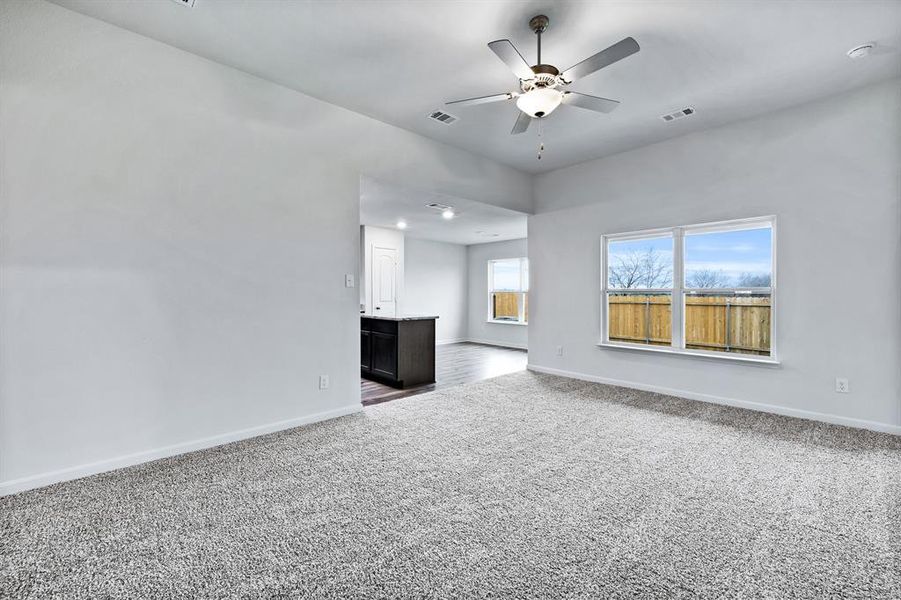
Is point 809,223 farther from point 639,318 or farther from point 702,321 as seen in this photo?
point 639,318

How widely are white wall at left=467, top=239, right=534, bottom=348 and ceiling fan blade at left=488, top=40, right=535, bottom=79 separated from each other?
21.8ft

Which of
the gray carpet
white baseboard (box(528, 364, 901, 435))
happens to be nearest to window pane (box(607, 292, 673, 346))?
white baseboard (box(528, 364, 901, 435))

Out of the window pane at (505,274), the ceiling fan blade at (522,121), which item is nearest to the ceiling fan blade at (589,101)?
the ceiling fan blade at (522,121)

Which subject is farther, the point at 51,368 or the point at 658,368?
the point at 658,368

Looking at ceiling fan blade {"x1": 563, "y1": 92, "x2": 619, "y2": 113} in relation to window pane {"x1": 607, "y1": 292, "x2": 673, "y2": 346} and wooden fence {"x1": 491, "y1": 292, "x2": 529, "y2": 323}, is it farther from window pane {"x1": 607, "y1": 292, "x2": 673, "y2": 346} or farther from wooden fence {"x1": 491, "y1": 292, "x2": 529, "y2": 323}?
wooden fence {"x1": 491, "y1": 292, "x2": 529, "y2": 323}

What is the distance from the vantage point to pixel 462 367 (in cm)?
656

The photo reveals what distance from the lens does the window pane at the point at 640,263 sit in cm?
478

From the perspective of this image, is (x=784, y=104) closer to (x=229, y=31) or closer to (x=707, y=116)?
(x=707, y=116)

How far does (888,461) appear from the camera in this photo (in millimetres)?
2803

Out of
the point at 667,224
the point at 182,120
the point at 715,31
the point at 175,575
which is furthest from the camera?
the point at 667,224

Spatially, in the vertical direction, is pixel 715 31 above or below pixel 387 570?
above

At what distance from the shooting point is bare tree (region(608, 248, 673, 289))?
4805 mm

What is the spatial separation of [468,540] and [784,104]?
4.48m

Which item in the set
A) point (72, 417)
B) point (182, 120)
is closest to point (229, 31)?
point (182, 120)
